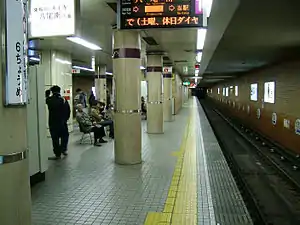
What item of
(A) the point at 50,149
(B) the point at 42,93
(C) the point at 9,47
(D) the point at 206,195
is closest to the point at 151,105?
(A) the point at 50,149

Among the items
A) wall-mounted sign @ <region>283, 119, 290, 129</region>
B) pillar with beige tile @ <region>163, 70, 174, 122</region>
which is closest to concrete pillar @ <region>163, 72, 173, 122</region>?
pillar with beige tile @ <region>163, 70, 174, 122</region>

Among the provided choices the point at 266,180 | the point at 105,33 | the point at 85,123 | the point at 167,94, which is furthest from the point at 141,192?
the point at 167,94

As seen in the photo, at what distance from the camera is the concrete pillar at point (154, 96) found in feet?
40.5

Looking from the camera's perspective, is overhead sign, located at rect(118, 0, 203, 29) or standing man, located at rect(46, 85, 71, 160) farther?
standing man, located at rect(46, 85, 71, 160)

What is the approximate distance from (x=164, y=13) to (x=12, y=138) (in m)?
3.92

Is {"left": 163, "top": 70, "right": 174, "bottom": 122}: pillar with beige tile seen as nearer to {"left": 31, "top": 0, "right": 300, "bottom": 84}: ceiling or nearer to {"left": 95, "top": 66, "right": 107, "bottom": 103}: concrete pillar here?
{"left": 31, "top": 0, "right": 300, "bottom": 84}: ceiling

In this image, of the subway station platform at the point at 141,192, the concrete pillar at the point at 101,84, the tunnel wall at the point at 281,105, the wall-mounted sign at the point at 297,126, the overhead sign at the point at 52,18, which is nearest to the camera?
the subway station platform at the point at 141,192

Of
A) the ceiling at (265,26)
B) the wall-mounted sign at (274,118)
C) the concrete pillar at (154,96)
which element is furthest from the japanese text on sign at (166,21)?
the wall-mounted sign at (274,118)

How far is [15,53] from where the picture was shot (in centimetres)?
224

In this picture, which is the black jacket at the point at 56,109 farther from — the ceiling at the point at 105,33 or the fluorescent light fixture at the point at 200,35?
the fluorescent light fixture at the point at 200,35

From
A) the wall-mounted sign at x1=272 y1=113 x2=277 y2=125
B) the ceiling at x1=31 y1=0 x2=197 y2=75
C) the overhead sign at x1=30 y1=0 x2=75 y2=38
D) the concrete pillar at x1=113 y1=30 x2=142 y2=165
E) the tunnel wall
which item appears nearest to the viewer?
the overhead sign at x1=30 y1=0 x2=75 y2=38

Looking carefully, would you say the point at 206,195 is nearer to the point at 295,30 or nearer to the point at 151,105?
the point at 295,30

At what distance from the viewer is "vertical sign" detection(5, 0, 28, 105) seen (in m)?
2.21

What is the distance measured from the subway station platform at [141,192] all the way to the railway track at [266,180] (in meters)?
0.65
